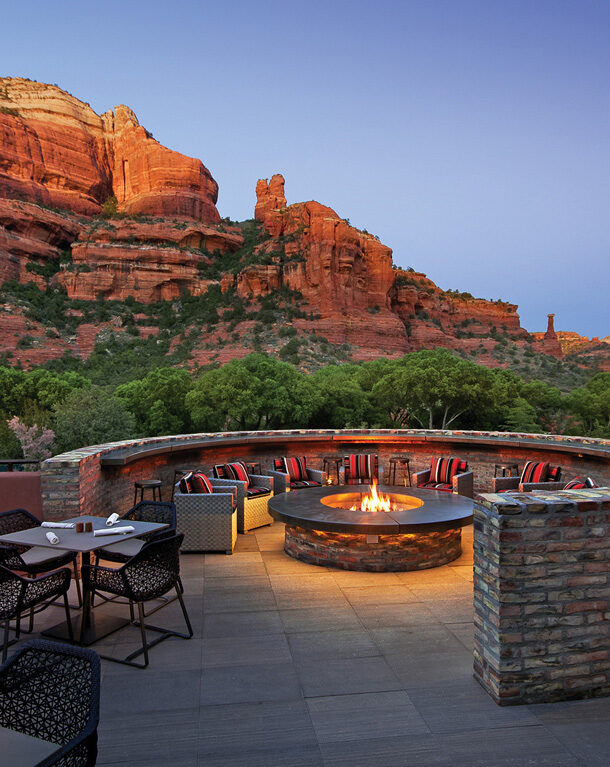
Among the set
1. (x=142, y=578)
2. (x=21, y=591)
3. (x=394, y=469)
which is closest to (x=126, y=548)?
(x=142, y=578)

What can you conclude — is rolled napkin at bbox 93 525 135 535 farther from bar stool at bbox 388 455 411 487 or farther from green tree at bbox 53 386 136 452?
green tree at bbox 53 386 136 452

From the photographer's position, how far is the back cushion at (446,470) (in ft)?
26.6

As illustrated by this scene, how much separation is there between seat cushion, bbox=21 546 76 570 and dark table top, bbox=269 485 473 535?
2.45 meters

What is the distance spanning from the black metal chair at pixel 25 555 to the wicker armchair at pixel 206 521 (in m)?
1.95

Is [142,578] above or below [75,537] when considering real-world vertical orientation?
below

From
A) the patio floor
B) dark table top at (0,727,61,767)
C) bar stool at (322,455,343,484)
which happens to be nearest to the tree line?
bar stool at (322,455,343,484)

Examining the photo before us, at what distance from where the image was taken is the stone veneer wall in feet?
9.29

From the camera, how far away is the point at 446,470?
816 centimetres

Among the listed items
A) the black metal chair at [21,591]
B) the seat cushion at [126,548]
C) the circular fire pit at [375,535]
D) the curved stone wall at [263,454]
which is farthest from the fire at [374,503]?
the black metal chair at [21,591]

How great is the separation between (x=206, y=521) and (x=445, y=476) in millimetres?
4114

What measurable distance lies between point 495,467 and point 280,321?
44.0 metres

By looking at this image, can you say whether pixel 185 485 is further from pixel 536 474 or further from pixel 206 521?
pixel 536 474

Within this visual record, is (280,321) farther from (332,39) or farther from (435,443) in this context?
(435,443)

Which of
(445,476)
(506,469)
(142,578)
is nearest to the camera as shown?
(142,578)
